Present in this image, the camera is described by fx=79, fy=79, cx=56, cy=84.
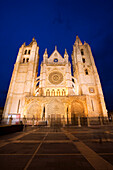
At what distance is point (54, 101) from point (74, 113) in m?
5.19

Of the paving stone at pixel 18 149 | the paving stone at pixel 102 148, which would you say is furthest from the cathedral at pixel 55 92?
the paving stone at pixel 102 148

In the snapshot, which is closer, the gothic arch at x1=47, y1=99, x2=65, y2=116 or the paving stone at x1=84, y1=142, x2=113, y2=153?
the paving stone at x1=84, y1=142, x2=113, y2=153

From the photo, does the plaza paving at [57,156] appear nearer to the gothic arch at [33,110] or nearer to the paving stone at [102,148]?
the paving stone at [102,148]

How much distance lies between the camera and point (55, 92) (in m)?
Result: 21.6

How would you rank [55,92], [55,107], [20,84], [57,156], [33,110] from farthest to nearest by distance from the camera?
1. [20,84]
2. [55,92]
3. [33,110]
4. [55,107]
5. [57,156]

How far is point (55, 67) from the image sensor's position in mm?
25125

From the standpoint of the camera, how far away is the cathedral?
17750 mm

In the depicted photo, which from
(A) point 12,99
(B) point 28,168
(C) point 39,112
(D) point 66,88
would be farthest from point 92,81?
(B) point 28,168

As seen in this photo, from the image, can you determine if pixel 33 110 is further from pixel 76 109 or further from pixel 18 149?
pixel 18 149

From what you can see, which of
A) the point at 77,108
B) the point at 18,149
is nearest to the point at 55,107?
the point at 77,108

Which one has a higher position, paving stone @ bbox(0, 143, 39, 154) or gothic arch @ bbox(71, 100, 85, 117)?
gothic arch @ bbox(71, 100, 85, 117)

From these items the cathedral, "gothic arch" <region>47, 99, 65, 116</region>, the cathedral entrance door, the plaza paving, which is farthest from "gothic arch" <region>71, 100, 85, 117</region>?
the plaza paving

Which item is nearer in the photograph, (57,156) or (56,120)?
(57,156)

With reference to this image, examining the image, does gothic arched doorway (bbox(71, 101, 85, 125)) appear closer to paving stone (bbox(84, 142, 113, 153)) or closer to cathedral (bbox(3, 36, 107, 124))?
cathedral (bbox(3, 36, 107, 124))
